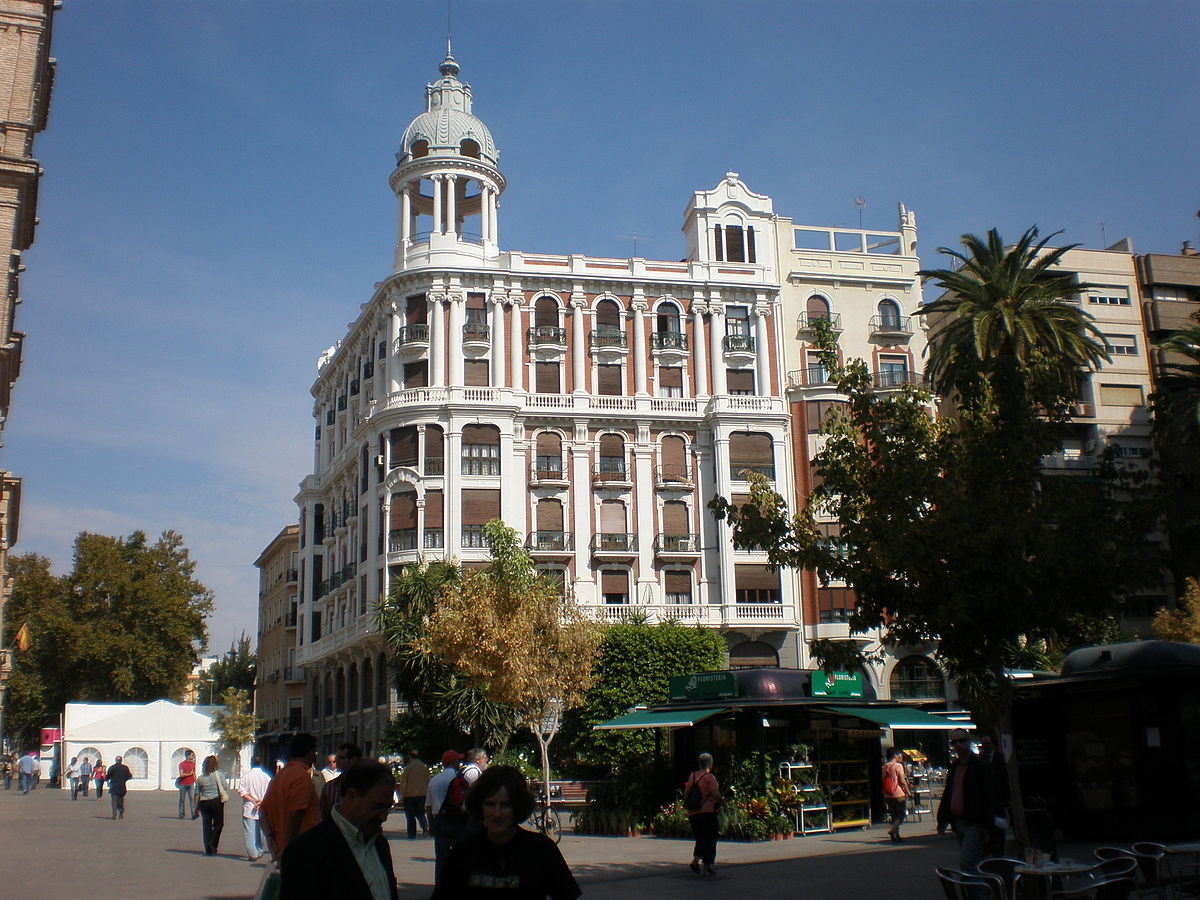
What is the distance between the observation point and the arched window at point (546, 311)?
164ft

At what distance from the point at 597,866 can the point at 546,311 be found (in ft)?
113

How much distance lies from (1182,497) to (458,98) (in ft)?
124

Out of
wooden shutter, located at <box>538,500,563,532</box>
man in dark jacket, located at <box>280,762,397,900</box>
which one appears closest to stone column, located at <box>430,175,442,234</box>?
wooden shutter, located at <box>538,500,563,532</box>

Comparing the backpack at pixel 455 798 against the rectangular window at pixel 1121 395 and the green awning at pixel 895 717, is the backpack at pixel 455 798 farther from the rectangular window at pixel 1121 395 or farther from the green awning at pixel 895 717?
the rectangular window at pixel 1121 395

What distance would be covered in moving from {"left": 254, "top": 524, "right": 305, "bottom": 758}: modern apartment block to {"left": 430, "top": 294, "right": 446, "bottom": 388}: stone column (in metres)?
23.1

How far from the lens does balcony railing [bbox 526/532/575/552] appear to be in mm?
47094

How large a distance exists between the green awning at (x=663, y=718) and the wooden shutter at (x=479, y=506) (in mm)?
21761

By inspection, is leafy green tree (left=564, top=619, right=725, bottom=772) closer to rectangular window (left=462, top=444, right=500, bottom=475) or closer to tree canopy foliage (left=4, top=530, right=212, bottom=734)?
rectangular window (left=462, top=444, right=500, bottom=475)

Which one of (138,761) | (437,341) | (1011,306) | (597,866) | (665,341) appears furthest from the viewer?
(138,761)

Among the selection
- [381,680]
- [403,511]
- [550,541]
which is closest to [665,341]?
[550,541]

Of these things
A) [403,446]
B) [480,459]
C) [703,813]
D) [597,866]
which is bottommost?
[597,866]

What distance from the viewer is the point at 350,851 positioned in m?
4.94

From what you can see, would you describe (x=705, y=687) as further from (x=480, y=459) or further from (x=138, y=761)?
(x=138, y=761)

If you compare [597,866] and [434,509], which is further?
[434,509]
